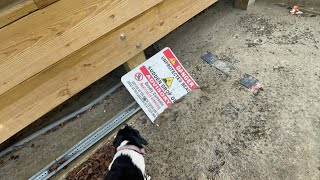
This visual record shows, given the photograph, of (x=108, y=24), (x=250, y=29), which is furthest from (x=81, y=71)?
(x=250, y=29)

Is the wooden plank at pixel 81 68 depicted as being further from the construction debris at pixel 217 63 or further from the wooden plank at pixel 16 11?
the construction debris at pixel 217 63

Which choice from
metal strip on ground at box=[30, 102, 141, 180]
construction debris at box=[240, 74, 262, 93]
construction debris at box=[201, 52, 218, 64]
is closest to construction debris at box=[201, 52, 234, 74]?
construction debris at box=[201, 52, 218, 64]

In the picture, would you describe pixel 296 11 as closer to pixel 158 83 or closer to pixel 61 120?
pixel 158 83

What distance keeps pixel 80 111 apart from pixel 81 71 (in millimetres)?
659

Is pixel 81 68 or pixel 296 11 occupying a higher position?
pixel 81 68

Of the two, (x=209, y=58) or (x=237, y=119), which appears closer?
(x=237, y=119)

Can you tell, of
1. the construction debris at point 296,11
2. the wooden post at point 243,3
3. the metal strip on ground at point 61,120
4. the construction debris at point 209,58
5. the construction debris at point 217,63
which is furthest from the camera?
the wooden post at point 243,3

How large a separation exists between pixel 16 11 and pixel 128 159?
3.76 ft

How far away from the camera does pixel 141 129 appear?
7.22ft

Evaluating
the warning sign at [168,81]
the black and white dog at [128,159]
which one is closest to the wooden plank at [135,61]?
the warning sign at [168,81]

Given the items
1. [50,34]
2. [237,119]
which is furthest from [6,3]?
[237,119]

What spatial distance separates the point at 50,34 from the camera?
1.57m

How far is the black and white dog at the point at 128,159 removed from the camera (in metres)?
1.60

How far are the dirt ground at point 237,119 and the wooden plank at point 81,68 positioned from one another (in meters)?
0.51
